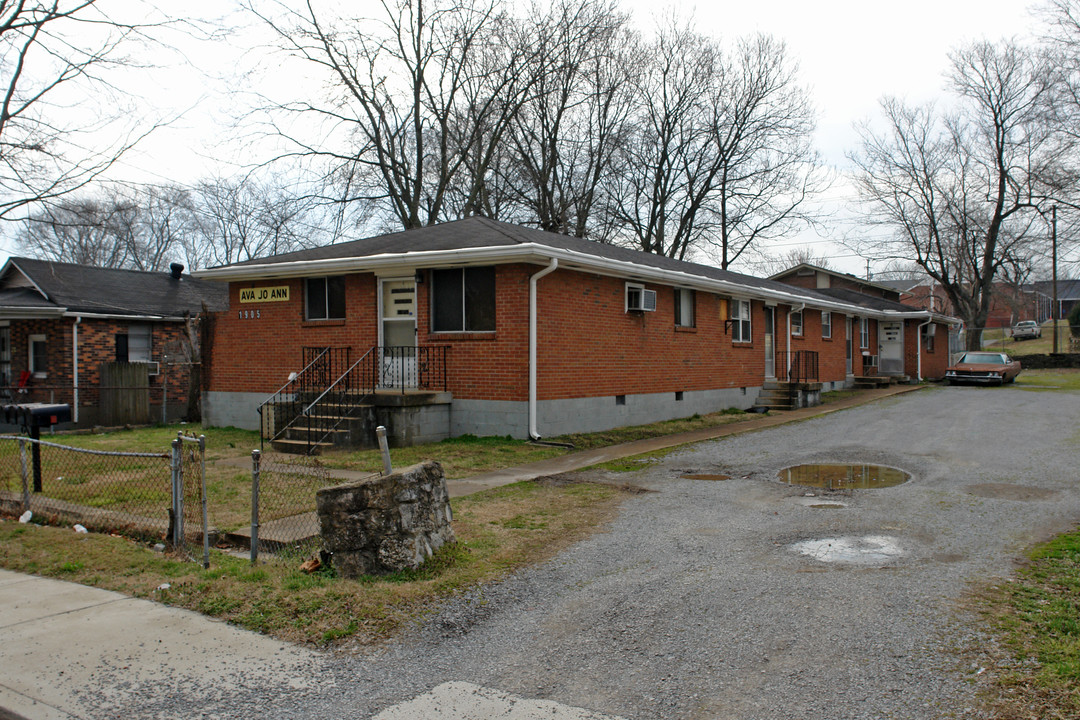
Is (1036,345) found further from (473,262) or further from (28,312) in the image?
(28,312)

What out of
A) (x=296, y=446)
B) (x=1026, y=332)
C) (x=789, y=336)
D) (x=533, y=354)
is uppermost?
(x=1026, y=332)

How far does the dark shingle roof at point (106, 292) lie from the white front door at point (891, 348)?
25.4 m

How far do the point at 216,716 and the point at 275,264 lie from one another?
13425 mm

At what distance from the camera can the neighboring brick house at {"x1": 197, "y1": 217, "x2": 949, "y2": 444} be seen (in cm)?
1377

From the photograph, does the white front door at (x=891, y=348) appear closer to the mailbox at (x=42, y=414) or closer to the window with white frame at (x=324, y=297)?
the window with white frame at (x=324, y=297)

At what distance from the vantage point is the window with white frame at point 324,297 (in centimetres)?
1593

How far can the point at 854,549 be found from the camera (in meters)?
6.50

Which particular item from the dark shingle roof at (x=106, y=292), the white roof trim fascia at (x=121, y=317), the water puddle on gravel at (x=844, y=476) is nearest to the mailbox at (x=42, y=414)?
the water puddle on gravel at (x=844, y=476)

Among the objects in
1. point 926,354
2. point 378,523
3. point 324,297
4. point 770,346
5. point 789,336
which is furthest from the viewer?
point 926,354

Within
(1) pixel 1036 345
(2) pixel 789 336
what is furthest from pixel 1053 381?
(1) pixel 1036 345

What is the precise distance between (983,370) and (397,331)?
77.7 feet

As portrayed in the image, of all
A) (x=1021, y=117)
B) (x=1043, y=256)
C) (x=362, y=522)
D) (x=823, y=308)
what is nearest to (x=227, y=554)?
(x=362, y=522)

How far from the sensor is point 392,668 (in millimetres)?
4371

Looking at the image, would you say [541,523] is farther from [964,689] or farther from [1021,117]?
[1021,117]
